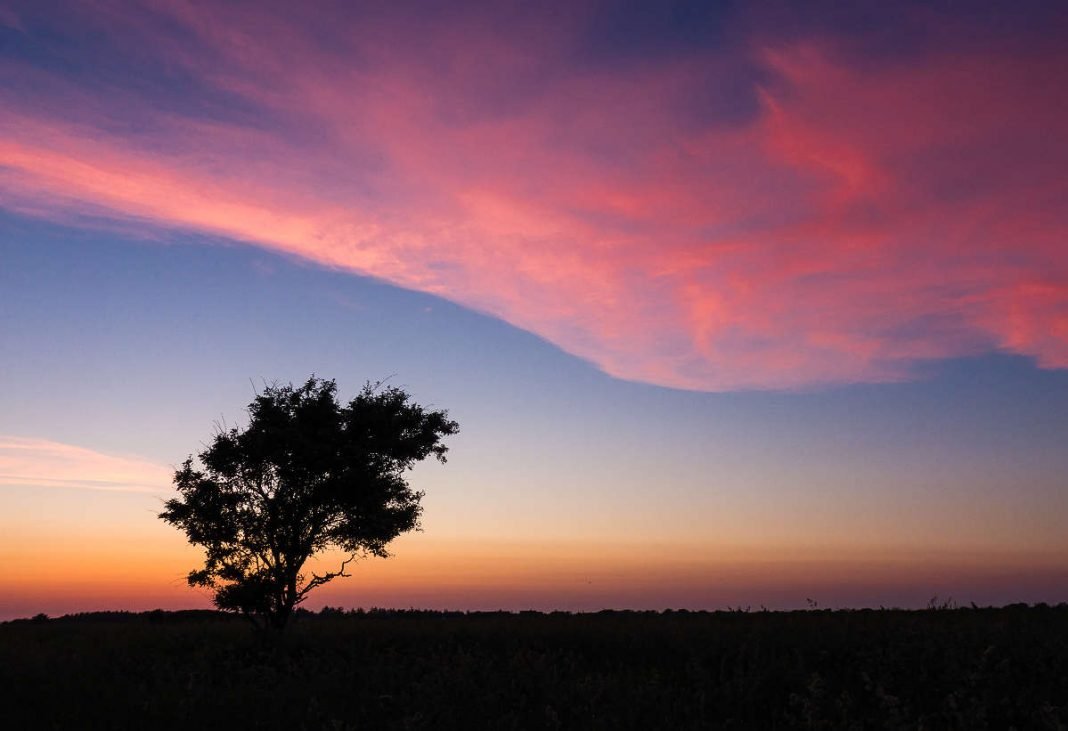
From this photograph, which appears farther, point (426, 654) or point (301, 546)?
point (301, 546)

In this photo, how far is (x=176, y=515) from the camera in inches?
1225

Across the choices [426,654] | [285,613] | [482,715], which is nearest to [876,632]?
[482,715]

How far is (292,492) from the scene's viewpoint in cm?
3138

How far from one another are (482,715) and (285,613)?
15.9 meters

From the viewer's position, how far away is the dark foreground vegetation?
15438 millimetres

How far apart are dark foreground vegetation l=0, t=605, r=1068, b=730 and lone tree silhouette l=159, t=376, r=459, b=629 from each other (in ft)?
20.1

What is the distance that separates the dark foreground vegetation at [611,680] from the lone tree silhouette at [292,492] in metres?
6.14

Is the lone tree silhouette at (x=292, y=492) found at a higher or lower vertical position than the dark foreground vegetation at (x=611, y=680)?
higher

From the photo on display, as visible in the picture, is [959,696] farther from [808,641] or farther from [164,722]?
[164,722]

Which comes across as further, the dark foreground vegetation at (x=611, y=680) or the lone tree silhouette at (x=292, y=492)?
the lone tree silhouette at (x=292, y=492)

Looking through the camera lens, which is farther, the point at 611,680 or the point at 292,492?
the point at 292,492

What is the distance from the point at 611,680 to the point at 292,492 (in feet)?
57.2

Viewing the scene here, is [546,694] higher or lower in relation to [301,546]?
lower

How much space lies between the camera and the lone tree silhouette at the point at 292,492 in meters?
30.9
